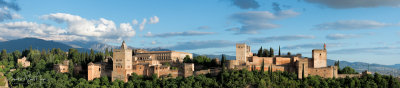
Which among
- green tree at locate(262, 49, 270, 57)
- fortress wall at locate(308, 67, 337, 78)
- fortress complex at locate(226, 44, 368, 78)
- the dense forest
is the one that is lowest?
the dense forest

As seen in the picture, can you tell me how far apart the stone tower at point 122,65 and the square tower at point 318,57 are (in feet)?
96.4

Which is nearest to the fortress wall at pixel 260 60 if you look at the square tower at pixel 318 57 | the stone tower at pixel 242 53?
the stone tower at pixel 242 53

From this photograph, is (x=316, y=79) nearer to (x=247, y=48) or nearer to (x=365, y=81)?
(x=365, y=81)

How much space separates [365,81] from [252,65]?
17.8 m

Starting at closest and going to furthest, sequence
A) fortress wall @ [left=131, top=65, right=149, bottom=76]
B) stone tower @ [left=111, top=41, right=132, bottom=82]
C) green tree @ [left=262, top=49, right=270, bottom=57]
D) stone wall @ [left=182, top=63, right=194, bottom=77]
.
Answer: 1. stone wall @ [left=182, top=63, right=194, bottom=77]
2. stone tower @ [left=111, top=41, right=132, bottom=82]
3. fortress wall @ [left=131, top=65, right=149, bottom=76]
4. green tree @ [left=262, top=49, right=270, bottom=57]

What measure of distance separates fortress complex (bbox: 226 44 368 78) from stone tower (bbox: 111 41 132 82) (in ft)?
51.4

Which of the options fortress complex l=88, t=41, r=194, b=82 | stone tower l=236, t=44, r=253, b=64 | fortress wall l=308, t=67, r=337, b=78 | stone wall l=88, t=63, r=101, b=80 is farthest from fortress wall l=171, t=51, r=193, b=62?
fortress wall l=308, t=67, r=337, b=78

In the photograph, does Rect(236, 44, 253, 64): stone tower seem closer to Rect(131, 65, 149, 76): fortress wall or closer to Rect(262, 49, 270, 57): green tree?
Rect(262, 49, 270, 57): green tree

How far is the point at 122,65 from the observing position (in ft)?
189

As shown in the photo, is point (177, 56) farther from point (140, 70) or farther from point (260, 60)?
point (260, 60)

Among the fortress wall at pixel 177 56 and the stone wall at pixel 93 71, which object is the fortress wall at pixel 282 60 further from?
the stone wall at pixel 93 71

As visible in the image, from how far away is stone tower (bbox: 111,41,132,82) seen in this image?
2264 inches

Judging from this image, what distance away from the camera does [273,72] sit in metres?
56.4

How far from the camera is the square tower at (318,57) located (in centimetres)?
5900
